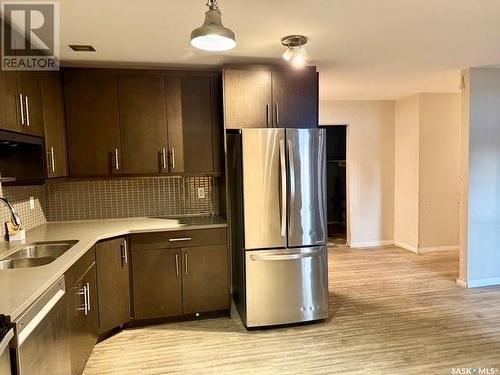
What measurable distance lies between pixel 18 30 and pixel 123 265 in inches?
74.4

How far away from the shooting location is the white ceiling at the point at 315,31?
6.87ft

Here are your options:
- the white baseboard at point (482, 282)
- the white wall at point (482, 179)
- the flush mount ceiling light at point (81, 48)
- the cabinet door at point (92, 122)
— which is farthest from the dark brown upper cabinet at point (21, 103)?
the white baseboard at point (482, 282)

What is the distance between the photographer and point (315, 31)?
2.50 m

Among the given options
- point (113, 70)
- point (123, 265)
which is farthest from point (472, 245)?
point (113, 70)

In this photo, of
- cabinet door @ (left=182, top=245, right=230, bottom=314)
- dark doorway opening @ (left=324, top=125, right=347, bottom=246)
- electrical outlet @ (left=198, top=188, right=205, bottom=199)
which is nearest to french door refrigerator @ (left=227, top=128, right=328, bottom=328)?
cabinet door @ (left=182, top=245, right=230, bottom=314)

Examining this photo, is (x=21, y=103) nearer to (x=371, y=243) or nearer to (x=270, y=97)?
(x=270, y=97)

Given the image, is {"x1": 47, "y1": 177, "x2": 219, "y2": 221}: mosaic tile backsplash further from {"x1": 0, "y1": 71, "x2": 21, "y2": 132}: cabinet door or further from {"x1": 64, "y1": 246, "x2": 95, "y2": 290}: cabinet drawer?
{"x1": 0, "y1": 71, "x2": 21, "y2": 132}: cabinet door

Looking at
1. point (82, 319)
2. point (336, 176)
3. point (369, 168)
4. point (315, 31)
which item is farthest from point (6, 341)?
point (336, 176)

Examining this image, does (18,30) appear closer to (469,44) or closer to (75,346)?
(75,346)

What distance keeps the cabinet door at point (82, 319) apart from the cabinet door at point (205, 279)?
79 cm

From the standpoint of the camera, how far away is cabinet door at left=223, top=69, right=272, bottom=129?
3189 mm

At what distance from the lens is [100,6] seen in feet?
6.71

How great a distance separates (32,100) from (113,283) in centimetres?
154

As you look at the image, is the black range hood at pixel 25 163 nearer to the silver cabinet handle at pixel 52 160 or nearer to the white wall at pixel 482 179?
the silver cabinet handle at pixel 52 160
